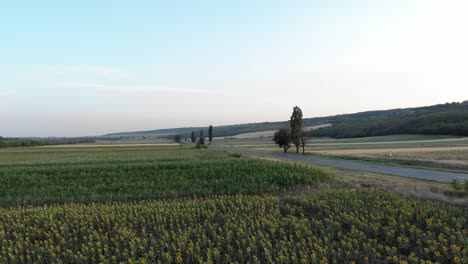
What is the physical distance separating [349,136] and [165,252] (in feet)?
426

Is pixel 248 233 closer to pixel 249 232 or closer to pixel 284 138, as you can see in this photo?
pixel 249 232

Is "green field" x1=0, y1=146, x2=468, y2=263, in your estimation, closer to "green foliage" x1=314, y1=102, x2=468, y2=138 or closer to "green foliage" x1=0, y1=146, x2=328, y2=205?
"green foliage" x1=0, y1=146, x2=328, y2=205

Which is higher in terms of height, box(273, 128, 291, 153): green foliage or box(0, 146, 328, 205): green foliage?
box(273, 128, 291, 153): green foliage

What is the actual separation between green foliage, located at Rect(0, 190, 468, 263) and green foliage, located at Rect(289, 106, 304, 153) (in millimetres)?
42248

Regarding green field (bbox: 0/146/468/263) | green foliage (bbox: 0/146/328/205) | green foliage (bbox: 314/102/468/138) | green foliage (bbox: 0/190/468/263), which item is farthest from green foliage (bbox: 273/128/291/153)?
green foliage (bbox: 314/102/468/138)

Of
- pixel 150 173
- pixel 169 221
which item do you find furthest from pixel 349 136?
pixel 169 221

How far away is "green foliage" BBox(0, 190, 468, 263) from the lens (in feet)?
24.9

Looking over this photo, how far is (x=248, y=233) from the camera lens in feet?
29.3

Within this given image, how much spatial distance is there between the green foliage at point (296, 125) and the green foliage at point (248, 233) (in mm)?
42248

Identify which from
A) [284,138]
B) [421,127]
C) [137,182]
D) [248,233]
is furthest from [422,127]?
[248,233]

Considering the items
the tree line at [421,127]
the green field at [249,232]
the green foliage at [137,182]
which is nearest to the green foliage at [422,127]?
the tree line at [421,127]

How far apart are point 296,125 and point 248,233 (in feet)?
154

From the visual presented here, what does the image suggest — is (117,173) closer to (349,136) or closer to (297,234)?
(297,234)

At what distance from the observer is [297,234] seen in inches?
337
